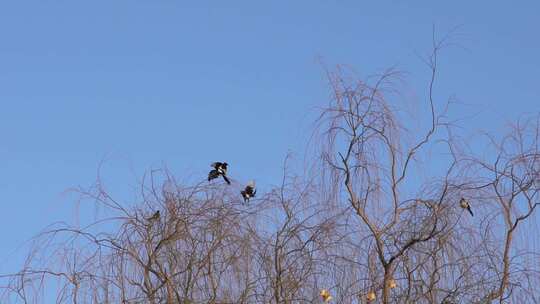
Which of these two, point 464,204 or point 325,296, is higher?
point 464,204

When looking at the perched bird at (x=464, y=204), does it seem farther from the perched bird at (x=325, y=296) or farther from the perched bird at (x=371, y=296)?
the perched bird at (x=325, y=296)

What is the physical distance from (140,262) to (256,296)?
0.67 m

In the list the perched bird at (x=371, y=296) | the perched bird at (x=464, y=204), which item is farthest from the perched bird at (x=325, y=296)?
the perched bird at (x=464, y=204)

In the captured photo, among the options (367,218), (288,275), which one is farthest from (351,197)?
(288,275)

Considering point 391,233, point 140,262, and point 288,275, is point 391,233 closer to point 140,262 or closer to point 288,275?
point 288,275

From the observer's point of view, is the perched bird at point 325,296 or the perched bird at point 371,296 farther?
the perched bird at point 325,296

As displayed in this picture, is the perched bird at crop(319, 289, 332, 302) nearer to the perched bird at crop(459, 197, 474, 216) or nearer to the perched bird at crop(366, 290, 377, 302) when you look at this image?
the perched bird at crop(366, 290, 377, 302)

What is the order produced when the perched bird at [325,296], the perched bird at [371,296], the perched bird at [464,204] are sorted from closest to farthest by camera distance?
the perched bird at [371,296], the perched bird at [325,296], the perched bird at [464,204]

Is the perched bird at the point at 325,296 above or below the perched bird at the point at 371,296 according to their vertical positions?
above

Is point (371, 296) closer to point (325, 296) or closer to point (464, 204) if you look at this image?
point (325, 296)

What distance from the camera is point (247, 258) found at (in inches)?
291

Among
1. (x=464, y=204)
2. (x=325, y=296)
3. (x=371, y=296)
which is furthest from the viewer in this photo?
(x=464, y=204)

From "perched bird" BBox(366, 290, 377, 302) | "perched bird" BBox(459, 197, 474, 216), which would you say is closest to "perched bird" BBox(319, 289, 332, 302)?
"perched bird" BBox(366, 290, 377, 302)

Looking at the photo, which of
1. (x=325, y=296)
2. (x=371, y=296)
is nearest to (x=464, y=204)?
(x=371, y=296)
